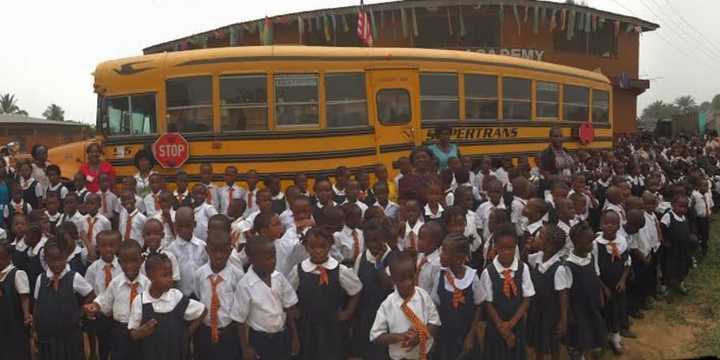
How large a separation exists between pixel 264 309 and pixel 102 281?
120 centimetres

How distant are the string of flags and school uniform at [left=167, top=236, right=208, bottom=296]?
14.3 meters

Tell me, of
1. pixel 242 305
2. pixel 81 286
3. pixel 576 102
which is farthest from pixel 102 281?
pixel 576 102

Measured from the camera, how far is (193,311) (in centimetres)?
285

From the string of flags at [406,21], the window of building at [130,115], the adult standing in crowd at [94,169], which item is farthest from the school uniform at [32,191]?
the string of flags at [406,21]

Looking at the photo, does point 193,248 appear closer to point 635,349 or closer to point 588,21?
point 635,349

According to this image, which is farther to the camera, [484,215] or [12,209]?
[12,209]

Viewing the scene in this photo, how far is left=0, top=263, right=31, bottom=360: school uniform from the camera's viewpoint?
3.25m

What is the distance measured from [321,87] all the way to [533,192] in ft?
9.74

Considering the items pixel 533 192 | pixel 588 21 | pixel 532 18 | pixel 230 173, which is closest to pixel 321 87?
pixel 230 173

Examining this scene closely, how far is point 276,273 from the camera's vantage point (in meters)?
2.93

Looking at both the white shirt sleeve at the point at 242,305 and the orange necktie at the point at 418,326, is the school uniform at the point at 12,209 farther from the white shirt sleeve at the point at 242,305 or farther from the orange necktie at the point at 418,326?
the orange necktie at the point at 418,326

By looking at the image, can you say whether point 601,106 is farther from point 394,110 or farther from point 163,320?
point 163,320

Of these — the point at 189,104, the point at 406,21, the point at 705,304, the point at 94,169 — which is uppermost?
the point at 406,21

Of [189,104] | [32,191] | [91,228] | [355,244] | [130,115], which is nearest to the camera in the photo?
[355,244]
